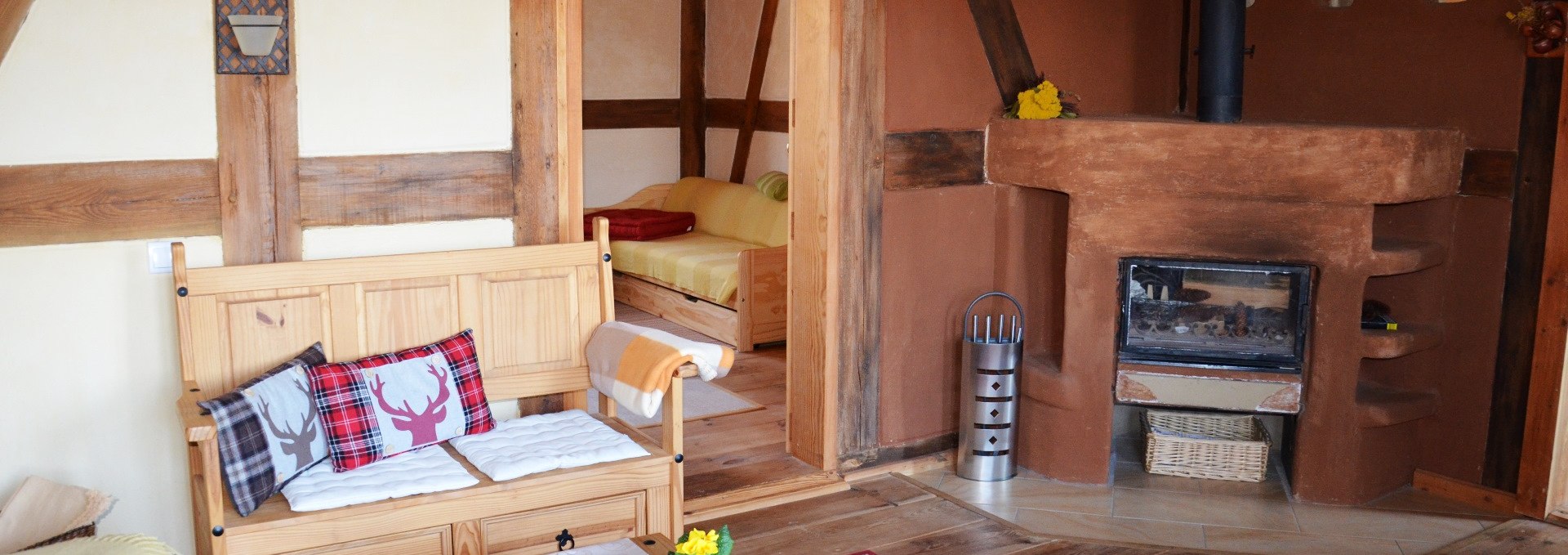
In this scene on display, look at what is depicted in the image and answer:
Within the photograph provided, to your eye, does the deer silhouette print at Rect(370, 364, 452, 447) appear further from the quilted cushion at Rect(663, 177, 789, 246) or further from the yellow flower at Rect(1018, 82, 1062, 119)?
the quilted cushion at Rect(663, 177, 789, 246)

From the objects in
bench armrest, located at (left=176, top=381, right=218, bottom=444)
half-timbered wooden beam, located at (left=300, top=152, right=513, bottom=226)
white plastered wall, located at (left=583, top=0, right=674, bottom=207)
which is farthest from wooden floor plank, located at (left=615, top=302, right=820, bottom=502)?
white plastered wall, located at (left=583, top=0, right=674, bottom=207)

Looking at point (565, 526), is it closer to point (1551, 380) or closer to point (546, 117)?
point (546, 117)

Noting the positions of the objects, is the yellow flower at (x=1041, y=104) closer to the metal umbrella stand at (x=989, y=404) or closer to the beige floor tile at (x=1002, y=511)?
the metal umbrella stand at (x=989, y=404)

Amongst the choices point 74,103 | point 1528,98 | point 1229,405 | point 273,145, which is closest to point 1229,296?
point 1229,405

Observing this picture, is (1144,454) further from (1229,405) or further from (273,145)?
(273,145)

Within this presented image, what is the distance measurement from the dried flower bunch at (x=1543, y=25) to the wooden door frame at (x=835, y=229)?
2020 mm

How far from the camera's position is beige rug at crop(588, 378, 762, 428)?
17.1 ft

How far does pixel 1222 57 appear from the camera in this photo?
4355 millimetres

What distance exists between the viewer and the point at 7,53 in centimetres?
311

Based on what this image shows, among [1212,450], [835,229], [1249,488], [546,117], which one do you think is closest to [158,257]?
[546,117]

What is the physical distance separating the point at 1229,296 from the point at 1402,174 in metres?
0.68

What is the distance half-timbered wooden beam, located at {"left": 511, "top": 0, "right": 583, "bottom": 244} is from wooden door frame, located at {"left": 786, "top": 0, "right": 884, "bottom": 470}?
0.86m

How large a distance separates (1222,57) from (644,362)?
2263 mm

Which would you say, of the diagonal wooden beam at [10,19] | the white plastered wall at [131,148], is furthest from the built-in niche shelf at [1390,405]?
the diagonal wooden beam at [10,19]
